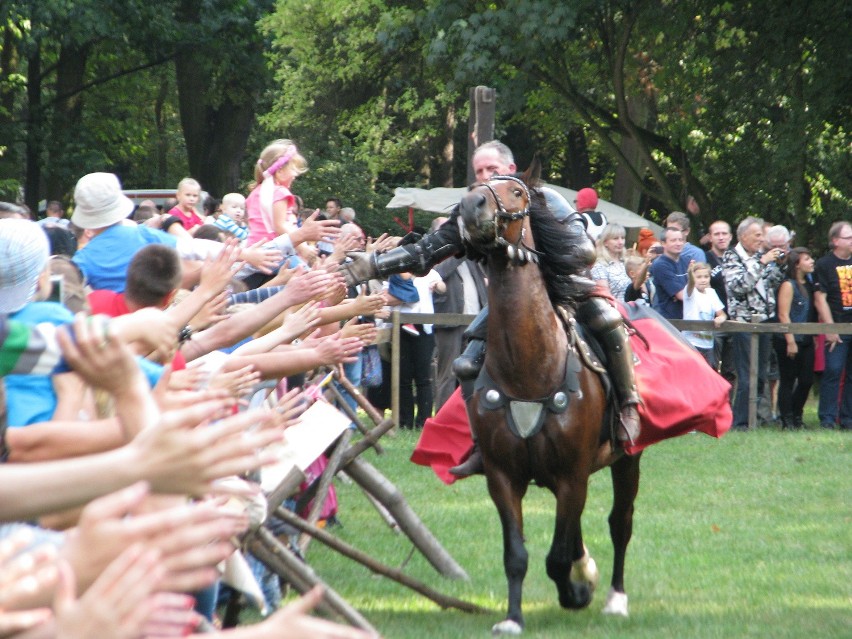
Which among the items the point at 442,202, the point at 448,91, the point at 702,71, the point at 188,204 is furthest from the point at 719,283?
the point at 442,202

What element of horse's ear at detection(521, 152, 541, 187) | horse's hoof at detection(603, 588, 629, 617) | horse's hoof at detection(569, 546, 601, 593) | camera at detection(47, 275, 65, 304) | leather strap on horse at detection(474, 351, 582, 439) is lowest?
horse's hoof at detection(603, 588, 629, 617)

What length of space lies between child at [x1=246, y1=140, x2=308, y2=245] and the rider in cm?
215

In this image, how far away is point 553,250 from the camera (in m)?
7.20

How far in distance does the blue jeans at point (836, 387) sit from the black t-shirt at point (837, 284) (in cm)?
29

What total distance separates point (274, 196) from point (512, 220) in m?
2.95

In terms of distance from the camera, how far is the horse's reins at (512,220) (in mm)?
6840

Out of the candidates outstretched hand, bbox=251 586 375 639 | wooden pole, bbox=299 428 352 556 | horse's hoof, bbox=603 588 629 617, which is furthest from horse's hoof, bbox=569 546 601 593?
outstretched hand, bbox=251 586 375 639

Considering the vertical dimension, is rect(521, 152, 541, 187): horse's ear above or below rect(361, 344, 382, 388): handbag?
above

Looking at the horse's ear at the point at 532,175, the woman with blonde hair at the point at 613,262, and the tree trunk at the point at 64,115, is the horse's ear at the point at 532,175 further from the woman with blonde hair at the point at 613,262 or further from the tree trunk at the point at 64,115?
the tree trunk at the point at 64,115

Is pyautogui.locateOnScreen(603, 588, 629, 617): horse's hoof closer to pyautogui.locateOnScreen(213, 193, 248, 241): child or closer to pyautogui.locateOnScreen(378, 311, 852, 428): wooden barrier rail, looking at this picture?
pyautogui.locateOnScreen(213, 193, 248, 241): child

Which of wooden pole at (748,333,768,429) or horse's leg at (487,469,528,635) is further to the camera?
wooden pole at (748,333,768,429)

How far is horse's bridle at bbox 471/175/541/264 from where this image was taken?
684 cm

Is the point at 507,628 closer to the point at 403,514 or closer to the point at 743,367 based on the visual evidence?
the point at 403,514

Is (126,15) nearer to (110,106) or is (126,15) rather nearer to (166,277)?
(110,106)
